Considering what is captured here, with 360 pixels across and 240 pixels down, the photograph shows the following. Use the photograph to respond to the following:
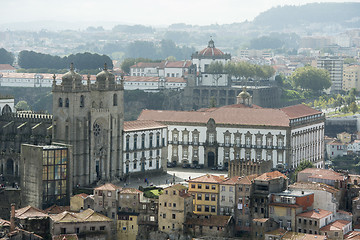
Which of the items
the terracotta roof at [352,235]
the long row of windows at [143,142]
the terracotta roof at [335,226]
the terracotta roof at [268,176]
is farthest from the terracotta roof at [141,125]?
the terracotta roof at [352,235]

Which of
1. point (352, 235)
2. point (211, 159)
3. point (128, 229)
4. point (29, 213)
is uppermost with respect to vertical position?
point (211, 159)

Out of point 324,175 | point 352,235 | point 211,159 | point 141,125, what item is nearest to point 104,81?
point 141,125

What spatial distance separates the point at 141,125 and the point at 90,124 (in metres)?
10.9

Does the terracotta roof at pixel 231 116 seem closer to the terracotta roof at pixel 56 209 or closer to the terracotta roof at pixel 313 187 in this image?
the terracotta roof at pixel 313 187

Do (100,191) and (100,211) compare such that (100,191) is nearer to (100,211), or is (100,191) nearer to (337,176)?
(100,211)

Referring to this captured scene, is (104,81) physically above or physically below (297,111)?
above

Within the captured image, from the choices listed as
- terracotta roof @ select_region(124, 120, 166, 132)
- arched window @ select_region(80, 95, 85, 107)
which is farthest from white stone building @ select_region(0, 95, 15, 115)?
arched window @ select_region(80, 95, 85, 107)

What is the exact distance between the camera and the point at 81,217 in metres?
98.9

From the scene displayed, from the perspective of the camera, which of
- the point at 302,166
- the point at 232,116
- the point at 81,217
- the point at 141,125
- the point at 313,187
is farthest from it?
the point at 232,116

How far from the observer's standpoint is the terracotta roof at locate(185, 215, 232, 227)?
100188 mm

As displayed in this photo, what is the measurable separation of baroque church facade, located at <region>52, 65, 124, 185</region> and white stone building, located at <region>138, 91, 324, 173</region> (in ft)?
57.0

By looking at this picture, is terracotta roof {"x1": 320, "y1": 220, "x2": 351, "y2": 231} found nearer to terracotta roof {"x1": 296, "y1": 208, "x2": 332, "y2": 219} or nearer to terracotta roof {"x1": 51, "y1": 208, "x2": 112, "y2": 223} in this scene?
terracotta roof {"x1": 296, "y1": 208, "x2": 332, "y2": 219}

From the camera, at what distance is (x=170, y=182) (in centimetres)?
11819

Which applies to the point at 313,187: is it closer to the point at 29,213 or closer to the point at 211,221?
the point at 211,221
